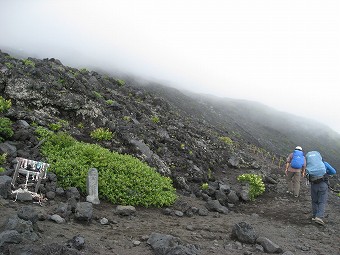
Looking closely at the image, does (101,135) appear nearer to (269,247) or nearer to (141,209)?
(141,209)

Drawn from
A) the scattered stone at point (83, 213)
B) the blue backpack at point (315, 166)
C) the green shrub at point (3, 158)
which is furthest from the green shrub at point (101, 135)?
the blue backpack at point (315, 166)

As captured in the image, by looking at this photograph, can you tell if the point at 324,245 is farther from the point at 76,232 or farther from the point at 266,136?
the point at 266,136

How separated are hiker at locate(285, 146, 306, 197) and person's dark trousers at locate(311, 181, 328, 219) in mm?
2420

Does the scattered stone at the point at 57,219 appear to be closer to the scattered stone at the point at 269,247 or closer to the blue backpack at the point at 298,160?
the scattered stone at the point at 269,247

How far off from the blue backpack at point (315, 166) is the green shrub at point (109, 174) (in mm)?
4569

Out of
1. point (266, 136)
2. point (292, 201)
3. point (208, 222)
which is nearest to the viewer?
point (208, 222)

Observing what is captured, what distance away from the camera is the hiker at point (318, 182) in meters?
10.1

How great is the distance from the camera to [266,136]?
51281 millimetres

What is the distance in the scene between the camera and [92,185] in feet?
28.1

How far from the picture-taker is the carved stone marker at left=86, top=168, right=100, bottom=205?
8.47m

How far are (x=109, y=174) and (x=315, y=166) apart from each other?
6.66 m

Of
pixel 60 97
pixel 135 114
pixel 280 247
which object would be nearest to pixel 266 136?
pixel 135 114

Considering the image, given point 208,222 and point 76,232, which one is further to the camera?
point 208,222

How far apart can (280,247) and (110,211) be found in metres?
4.33
